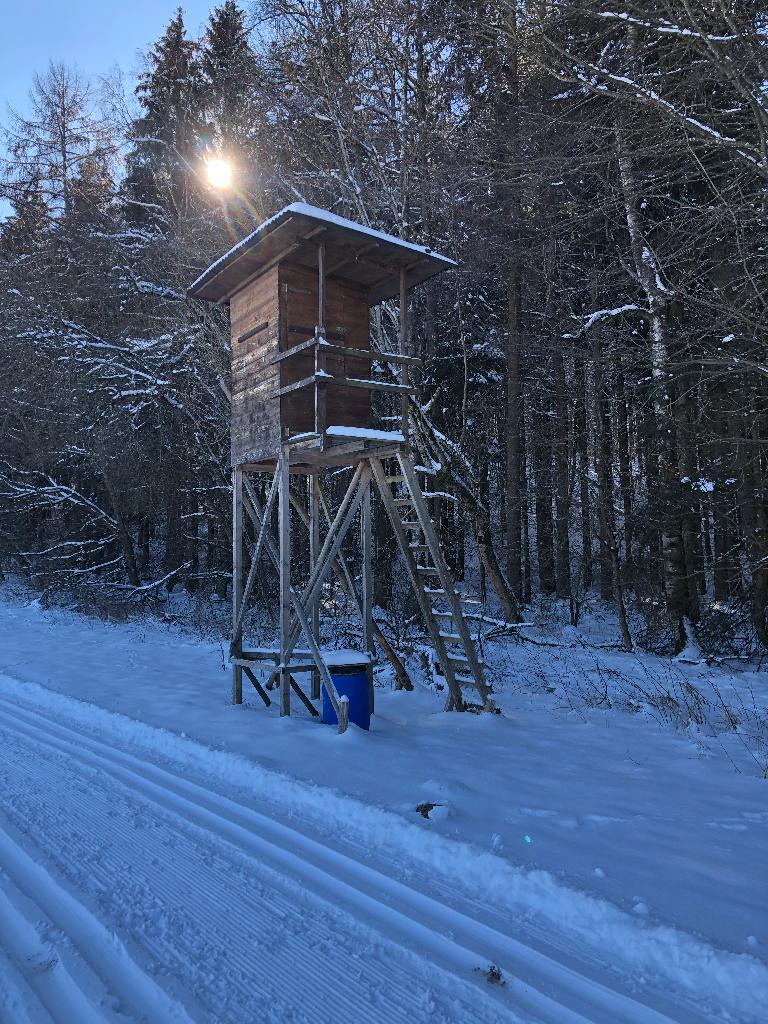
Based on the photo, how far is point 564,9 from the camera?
6.21 meters

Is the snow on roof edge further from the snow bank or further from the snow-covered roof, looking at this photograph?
the snow bank

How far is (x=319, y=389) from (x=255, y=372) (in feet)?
4.32

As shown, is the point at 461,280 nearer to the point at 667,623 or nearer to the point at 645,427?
the point at 645,427

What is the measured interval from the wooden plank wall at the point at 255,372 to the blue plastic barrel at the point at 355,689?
9.13 feet

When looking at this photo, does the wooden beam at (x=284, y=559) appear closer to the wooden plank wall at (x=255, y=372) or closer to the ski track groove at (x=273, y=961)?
the wooden plank wall at (x=255, y=372)

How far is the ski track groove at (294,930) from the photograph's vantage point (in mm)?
2482

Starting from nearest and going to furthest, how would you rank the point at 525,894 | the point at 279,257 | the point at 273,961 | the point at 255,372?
the point at 273,961 < the point at 525,894 < the point at 279,257 < the point at 255,372

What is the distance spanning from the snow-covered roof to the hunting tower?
0.02 m

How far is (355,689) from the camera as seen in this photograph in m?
6.75

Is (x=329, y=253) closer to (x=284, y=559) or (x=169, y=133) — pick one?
(x=284, y=559)

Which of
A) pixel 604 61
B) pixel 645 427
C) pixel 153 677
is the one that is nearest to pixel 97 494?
pixel 153 677

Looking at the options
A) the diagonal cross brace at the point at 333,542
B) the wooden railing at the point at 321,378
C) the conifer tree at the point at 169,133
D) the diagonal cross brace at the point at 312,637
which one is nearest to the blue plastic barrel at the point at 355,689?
the diagonal cross brace at the point at 312,637

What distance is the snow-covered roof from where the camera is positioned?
698cm

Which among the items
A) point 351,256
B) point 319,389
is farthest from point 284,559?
point 351,256
